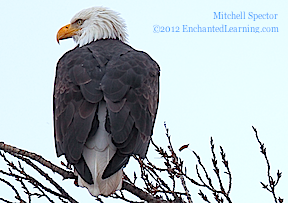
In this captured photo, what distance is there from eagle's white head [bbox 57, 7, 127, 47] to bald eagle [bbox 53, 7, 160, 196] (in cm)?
99

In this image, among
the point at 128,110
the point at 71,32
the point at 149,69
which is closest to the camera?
the point at 128,110

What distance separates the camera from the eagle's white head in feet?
17.2

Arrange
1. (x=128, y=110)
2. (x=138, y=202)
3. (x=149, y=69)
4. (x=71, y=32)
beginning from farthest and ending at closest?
(x=71, y=32)
(x=149, y=69)
(x=128, y=110)
(x=138, y=202)

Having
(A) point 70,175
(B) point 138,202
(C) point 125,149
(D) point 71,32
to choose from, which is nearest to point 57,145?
(A) point 70,175

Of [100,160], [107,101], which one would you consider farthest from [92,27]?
[100,160]

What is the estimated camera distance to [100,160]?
337cm

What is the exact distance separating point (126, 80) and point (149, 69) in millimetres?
423

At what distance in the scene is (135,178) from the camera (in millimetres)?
3703

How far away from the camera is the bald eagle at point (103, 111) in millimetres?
3361

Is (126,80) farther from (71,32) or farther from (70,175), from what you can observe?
(71,32)

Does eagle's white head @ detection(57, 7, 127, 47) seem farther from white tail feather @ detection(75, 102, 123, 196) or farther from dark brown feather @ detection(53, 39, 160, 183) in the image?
white tail feather @ detection(75, 102, 123, 196)

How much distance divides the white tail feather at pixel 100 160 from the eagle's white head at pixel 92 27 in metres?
2.01

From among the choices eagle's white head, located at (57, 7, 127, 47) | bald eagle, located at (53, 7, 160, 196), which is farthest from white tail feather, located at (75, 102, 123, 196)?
eagle's white head, located at (57, 7, 127, 47)

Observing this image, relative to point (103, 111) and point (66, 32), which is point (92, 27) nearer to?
point (66, 32)
